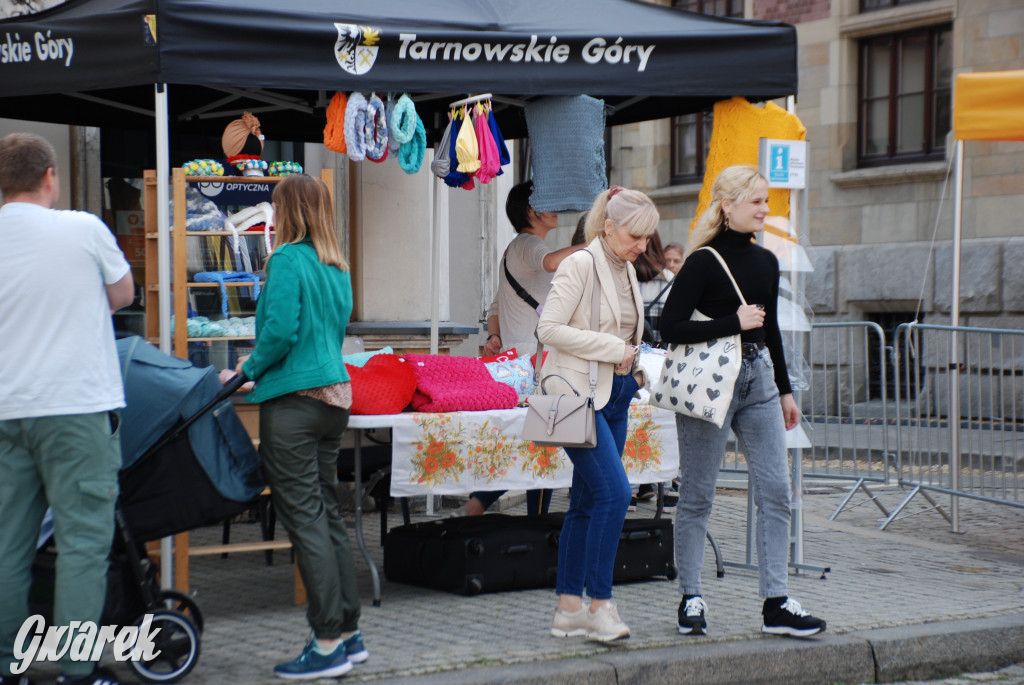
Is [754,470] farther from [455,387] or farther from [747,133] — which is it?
[747,133]

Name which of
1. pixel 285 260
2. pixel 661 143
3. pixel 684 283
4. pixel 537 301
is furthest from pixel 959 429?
pixel 661 143

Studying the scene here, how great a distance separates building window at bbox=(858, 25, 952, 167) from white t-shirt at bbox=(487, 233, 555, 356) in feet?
31.0

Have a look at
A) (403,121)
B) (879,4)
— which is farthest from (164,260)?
(879,4)

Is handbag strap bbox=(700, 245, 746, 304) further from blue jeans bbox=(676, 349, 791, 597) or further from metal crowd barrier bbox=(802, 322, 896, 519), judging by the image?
metal crowd barrier bbox=(802, 322, 896, 519)

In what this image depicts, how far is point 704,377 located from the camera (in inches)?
207

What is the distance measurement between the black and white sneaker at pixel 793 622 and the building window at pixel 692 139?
13.3 metres

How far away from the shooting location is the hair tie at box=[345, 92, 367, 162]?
5.87 metres

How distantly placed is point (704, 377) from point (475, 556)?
1559 mm

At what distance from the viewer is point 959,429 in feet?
28.0

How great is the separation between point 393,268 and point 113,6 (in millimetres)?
3768

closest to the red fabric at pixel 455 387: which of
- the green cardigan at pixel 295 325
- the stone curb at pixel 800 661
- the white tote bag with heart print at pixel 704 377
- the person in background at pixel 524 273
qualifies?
the person in background at pixel 524 273

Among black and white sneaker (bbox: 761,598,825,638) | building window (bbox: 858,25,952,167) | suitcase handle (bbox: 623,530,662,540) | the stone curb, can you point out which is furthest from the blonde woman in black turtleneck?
building window (bbox: 858,25,952,167)

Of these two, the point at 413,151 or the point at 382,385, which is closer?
the point at 382,385

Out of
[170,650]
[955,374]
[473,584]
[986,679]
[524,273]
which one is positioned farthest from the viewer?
[955,374]
